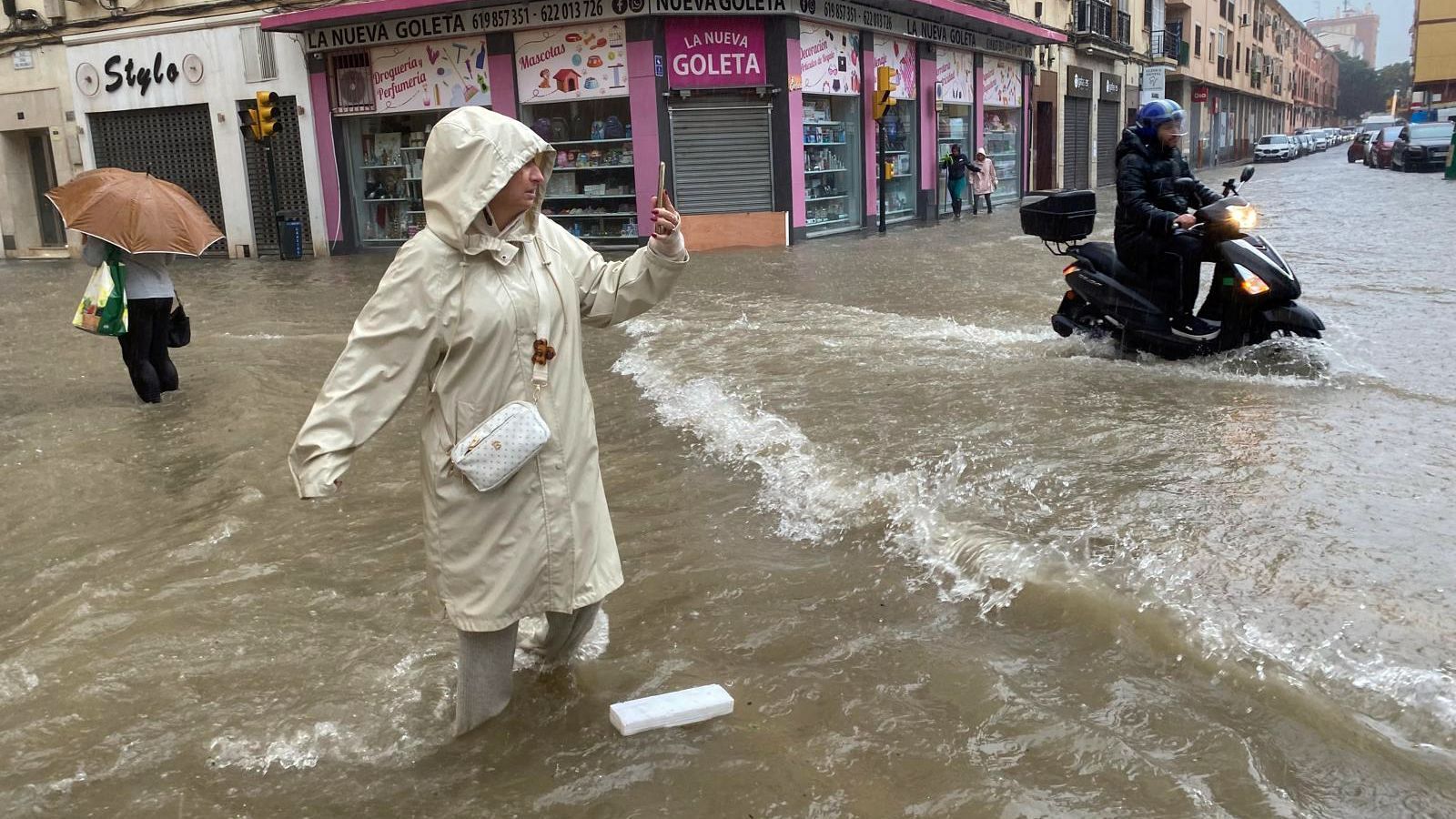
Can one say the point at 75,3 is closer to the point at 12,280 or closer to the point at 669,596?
the point at 12,280

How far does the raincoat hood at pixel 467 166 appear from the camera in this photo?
2859mm

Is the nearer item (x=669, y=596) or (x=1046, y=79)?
(x=669, y=596)

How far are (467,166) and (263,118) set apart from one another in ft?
59.7

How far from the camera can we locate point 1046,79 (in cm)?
3180

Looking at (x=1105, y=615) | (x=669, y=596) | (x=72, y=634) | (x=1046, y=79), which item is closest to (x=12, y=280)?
(x=72, y=634)

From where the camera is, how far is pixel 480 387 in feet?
9.74

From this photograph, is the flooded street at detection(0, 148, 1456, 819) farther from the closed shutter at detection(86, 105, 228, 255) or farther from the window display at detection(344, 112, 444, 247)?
the closed shutter at detection(86, 105, 228, 255)

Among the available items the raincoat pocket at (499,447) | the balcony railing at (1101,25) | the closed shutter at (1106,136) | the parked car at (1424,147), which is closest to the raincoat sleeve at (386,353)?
the raincoat pocket at (499,447)

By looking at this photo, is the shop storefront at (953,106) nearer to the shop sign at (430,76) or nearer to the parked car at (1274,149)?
the shop sign at (430,76)

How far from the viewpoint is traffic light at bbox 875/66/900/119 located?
2080 cm

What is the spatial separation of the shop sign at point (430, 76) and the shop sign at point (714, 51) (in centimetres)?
342

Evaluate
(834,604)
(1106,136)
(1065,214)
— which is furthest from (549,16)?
(1106,136)

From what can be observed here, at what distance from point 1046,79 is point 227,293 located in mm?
23879

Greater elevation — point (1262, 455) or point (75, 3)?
point (75, 3)
